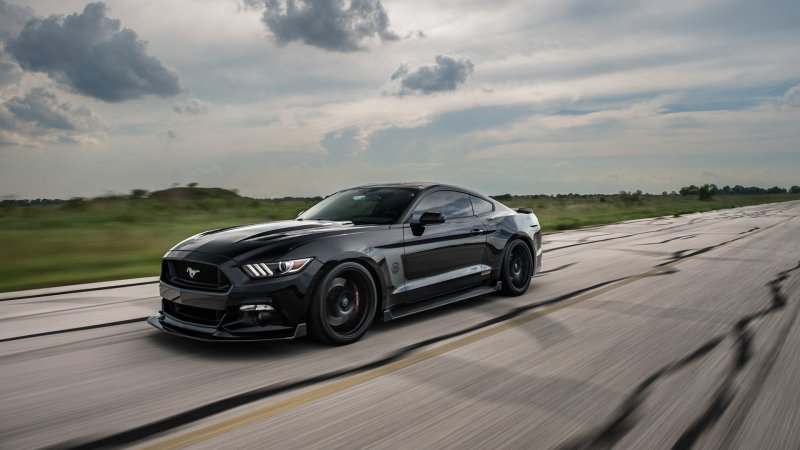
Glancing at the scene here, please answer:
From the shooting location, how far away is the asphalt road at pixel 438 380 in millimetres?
3150

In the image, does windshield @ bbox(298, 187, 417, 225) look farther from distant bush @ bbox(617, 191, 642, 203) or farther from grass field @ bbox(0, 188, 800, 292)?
distant bush @ bbox(617, 191, 642, 203)

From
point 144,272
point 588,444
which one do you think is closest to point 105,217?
point 144,272

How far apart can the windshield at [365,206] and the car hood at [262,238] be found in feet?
1.11

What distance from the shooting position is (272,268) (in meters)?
4.54

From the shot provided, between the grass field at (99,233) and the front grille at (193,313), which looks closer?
the front grille at (193,313)

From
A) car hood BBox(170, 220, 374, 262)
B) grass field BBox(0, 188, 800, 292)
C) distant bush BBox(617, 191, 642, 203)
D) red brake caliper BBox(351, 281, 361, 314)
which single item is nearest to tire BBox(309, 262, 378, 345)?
red brake caliper BBox(351, 281, 361, 314)

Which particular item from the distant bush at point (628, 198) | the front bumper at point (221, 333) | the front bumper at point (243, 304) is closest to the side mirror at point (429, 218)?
the front bumper at point (243, 304)

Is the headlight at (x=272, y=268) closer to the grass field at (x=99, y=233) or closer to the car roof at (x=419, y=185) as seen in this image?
the car roof at (x=419, y=185)

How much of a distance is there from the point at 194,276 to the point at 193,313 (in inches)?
11.8

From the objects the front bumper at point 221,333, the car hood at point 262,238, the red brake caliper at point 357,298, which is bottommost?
the front bumper at point 221,333

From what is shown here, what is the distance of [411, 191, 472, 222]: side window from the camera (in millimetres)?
6098

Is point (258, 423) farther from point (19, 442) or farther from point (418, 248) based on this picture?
point (418, 248)

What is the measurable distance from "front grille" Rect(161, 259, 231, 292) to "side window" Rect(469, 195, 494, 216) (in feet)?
10.8

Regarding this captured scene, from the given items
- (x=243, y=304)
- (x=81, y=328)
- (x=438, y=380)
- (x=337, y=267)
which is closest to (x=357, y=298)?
(x=337, y=267)
